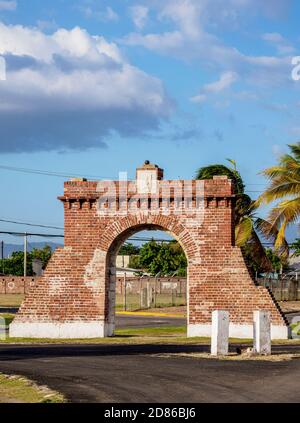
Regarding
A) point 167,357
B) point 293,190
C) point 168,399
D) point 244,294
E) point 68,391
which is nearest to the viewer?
point 168,399

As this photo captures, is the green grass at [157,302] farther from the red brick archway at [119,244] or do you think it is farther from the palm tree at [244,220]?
the red brick archway at [119,244]

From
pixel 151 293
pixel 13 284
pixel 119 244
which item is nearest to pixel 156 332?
pixel 119 244

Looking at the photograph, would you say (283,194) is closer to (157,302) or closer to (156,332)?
(156,332)

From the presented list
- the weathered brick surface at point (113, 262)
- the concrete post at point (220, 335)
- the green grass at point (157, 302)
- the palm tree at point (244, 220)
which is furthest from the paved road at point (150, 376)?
the green grass at point (157, 302)

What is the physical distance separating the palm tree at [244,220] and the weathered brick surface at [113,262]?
8.68 m

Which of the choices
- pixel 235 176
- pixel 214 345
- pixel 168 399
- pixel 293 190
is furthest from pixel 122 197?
pixel 168 399

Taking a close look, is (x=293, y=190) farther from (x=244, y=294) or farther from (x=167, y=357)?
(x=167, y=357)

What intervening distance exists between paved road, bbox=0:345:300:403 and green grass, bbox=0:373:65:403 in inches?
10.5

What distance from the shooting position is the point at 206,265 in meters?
28.9

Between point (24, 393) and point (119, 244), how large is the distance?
1599cm

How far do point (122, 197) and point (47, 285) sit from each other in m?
3.79

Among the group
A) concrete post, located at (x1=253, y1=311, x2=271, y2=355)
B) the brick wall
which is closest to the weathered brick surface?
concrete post, located at (x1=253, y1=311, x2=271, y2=355)

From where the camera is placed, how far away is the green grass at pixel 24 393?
13586 mm
